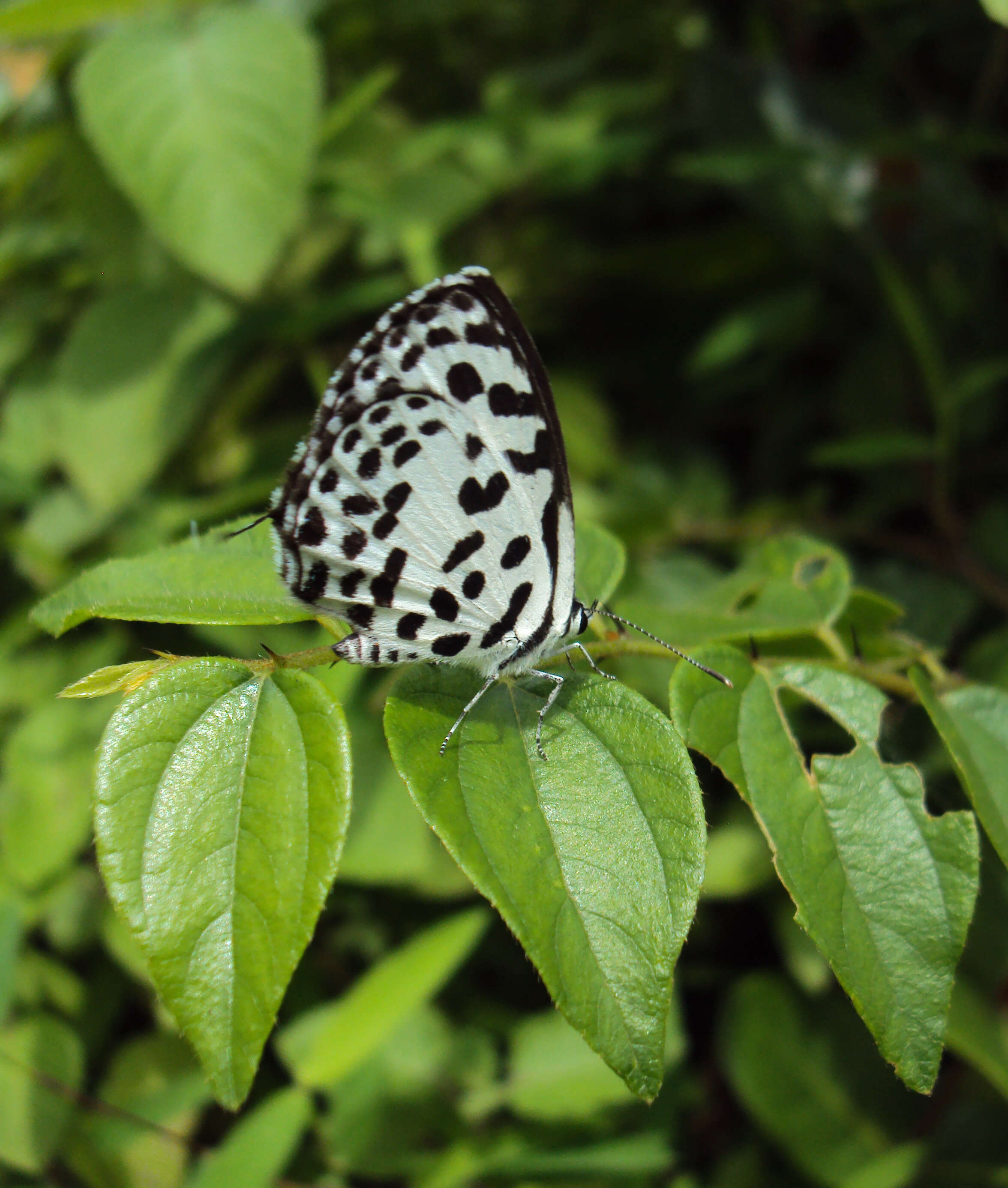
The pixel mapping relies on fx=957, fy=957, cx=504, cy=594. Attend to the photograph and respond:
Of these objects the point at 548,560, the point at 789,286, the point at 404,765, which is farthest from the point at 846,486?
the point at 404,765

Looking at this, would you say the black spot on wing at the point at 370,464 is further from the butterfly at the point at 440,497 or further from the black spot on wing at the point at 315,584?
the black spot on wing at the point at 315,584

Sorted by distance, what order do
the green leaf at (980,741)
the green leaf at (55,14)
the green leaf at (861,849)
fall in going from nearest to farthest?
the green leaf at (861,849), the green leaf at (980,741), the green leaf at (55,14)

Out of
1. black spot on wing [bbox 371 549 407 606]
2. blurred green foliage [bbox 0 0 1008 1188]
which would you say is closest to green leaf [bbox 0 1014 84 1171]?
blurred green foliage [bbox 0 0 1008 1188]

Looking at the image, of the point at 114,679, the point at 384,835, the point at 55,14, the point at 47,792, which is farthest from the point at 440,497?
the point at 55,14

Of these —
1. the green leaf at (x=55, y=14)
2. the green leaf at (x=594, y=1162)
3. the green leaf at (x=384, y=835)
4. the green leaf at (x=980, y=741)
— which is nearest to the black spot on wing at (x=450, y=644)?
the green leaf at (x=980, y=741)

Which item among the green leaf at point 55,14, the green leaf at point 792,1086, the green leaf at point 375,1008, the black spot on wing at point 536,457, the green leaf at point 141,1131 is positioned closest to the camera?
the black spot on wing at point 536,457

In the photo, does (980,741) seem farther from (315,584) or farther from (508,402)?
(315,584)
